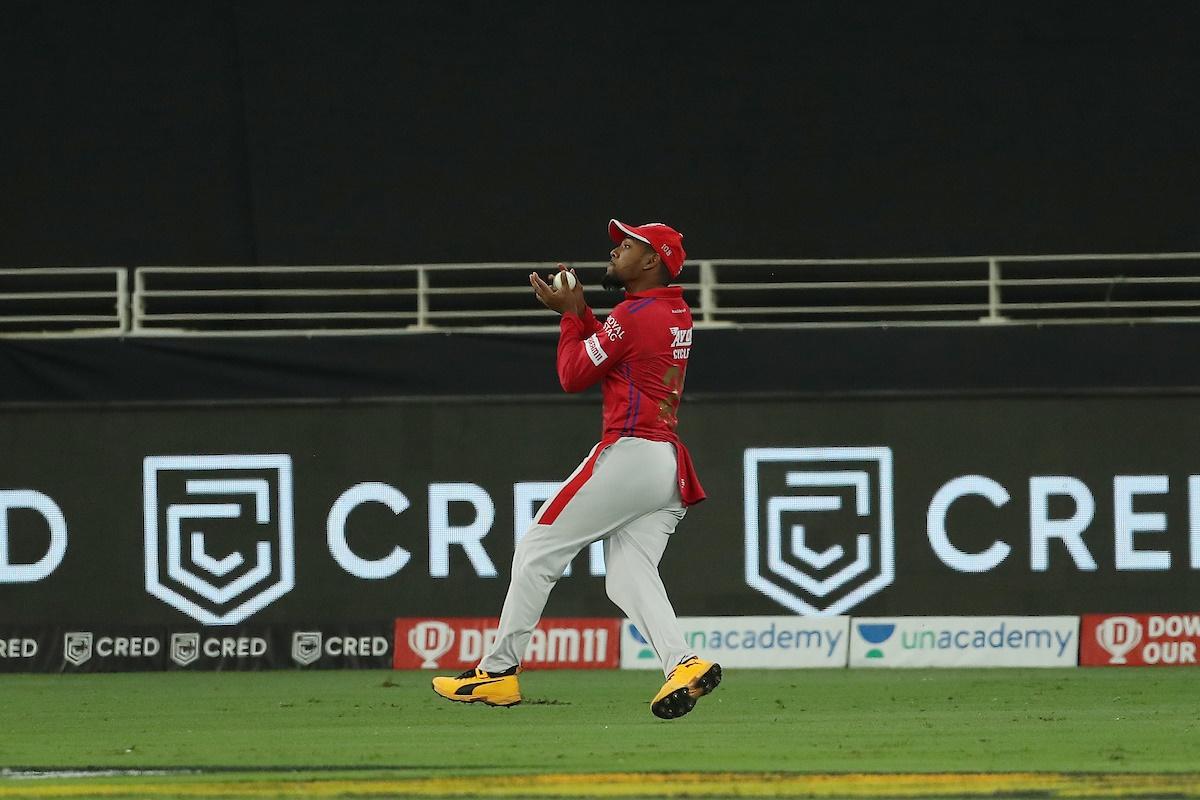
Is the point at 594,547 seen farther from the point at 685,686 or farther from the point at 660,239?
the point at 685,686

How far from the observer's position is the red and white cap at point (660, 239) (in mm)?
8414

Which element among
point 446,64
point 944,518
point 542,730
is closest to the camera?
point 542,730

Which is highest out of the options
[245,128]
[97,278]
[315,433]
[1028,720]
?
[245,128]

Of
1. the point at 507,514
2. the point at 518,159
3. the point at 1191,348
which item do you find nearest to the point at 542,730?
the point at 507,514

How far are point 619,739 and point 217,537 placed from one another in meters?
7.25

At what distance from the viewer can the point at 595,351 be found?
324 inches

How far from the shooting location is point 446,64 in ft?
58.5

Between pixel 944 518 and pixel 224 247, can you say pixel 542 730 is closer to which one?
pixel 944 518

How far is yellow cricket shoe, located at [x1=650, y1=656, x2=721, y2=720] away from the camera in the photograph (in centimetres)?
800

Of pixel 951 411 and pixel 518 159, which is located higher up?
pixel 518 159

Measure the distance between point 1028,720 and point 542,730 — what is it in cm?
217

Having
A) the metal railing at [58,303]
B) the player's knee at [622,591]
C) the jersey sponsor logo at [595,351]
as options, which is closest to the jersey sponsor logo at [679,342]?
the jersey sponsor logo at [595,351]

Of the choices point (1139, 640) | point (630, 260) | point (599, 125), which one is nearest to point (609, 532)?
point (630, 260)

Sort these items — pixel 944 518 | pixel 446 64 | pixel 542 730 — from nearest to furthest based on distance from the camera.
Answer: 1. pixel 542 730
2. pixel 944 518
3. pixel 446 64
